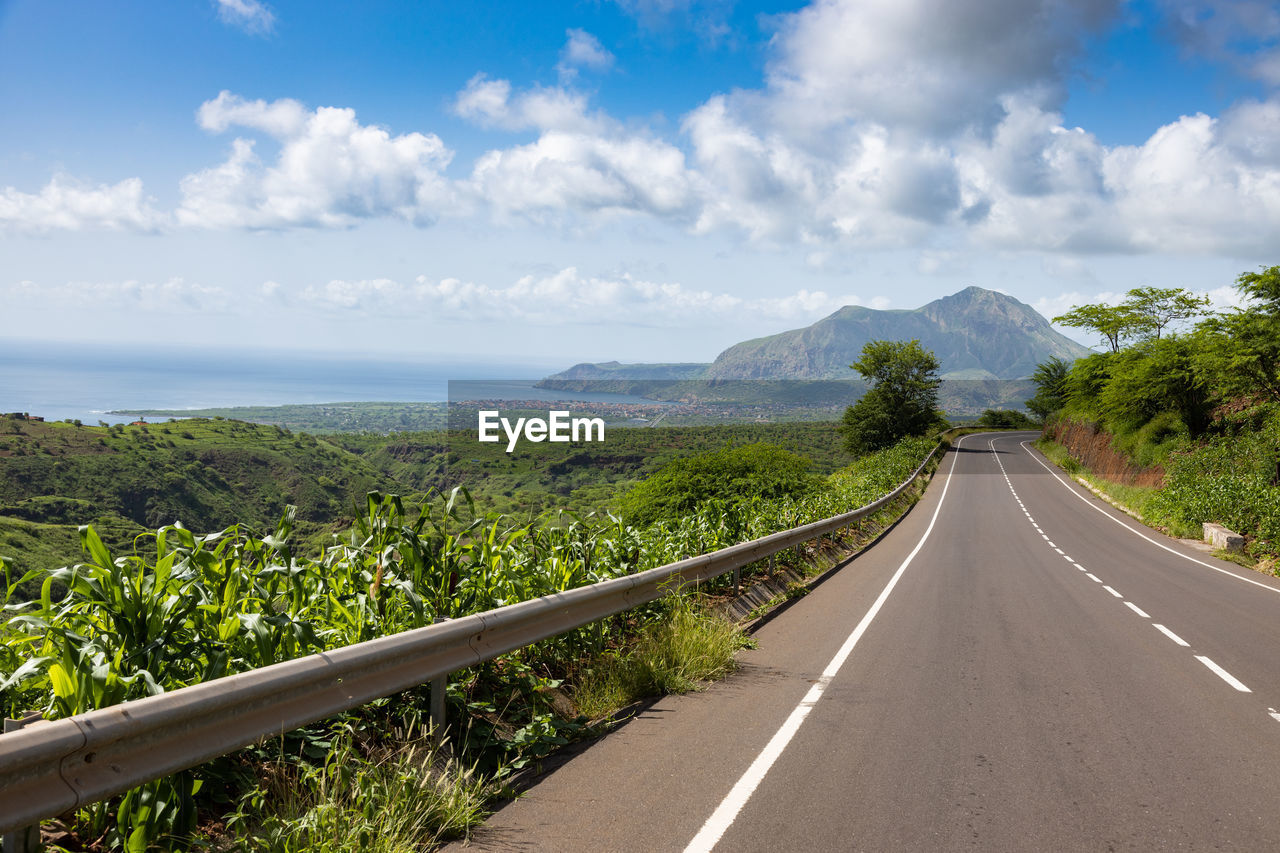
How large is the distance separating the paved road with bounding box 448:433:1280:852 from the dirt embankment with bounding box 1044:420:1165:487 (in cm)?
3271

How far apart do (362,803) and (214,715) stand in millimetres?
841

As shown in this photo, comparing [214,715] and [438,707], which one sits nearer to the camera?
[214,715]

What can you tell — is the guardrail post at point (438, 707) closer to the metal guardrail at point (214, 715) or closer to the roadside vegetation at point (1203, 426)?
the metal guardrail at point (214, 715)

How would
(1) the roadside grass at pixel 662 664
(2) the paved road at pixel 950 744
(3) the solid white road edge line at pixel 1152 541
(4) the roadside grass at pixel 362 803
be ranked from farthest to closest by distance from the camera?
(3) the solid white road edge line at pixel 1152 541 < (1) the roadside grass at pixel 662 664 < (2) the paved road at pixel 950 744 < (4) the roadside grass at pixel 362 803

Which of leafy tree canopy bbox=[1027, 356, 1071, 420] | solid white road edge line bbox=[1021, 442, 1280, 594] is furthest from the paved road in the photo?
leafy tree canopy bbox=[1027, 356, 1071, 420]

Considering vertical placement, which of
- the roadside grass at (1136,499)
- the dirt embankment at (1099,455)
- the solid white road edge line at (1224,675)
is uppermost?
the solid white road edge line at (1224,675)

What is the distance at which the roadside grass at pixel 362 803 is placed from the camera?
3.32 metres

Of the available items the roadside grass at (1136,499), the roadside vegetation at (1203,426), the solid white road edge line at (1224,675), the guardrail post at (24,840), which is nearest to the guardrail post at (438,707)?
the guardrail post at (24,840)

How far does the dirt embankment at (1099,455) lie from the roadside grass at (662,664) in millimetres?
36842

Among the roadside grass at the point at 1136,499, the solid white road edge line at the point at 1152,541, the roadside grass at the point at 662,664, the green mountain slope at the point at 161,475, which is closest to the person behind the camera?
the roadside grass at the point at 662,664

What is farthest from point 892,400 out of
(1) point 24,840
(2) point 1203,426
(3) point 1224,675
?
(1) point 24,840

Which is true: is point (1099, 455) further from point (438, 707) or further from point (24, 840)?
point (24, 840)

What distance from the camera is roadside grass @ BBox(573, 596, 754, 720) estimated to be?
6059 millimetres

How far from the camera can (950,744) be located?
5395mm
